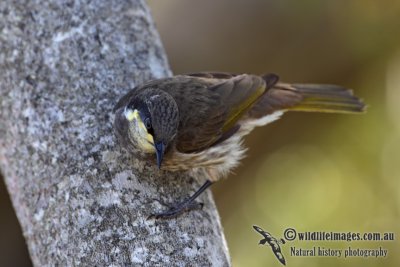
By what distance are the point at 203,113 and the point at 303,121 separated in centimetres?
212

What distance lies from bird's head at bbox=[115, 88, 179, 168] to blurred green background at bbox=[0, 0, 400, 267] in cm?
216

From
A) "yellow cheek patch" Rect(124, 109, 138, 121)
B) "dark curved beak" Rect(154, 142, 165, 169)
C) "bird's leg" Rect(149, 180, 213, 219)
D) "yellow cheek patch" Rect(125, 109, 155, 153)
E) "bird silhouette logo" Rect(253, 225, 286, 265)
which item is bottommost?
"bird silhouette logo" Rect(253, 225, 286, 265)

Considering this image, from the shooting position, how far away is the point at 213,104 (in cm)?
436

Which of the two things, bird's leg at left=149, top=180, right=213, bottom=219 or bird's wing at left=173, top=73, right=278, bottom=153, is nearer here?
bird's leg at left=149, top=180, right=213, bottom=219

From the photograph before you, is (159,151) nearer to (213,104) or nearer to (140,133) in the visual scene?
(140,133)

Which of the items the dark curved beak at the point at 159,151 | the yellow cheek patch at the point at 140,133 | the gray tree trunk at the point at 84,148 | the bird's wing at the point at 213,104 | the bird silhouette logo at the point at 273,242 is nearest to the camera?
the gray tree trunk at the point at 84,148

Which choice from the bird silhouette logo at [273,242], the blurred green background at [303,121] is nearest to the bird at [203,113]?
the bird silhouette logo at [273,242]

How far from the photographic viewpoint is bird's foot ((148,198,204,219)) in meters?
3.39

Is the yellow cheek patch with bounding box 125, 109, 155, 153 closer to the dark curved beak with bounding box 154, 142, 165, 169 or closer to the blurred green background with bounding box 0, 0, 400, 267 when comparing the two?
the dark curved beak with bounding box 154, 142, 165, 169

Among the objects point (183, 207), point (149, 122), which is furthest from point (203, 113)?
point (183, 207)

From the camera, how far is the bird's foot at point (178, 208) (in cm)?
339

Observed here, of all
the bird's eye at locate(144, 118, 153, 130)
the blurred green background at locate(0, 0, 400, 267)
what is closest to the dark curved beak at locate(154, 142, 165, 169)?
the bird's eye at locate(144, 118, 153, 130)

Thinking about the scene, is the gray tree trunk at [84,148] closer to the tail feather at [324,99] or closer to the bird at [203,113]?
the bird at [203,113]

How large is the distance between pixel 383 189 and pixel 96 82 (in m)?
3.15
